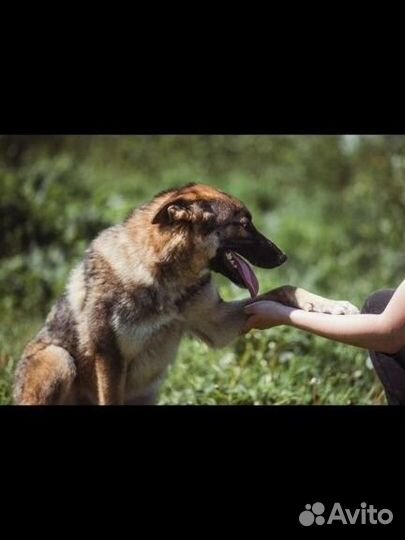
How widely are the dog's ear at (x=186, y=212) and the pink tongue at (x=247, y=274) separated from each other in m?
0.21

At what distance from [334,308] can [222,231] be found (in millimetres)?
606

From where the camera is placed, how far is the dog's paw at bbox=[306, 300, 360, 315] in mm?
4195

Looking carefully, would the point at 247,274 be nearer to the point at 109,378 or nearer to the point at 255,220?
the point at 109,378

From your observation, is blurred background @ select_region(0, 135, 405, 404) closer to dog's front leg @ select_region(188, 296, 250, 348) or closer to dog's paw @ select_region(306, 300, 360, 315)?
dog's front leg @ select_region(188, 296, 250, 348)

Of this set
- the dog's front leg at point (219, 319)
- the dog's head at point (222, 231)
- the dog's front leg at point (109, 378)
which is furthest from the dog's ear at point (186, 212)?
the dog's front leg at point (109, 378)

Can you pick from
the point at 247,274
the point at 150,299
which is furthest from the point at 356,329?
the point at 150,299

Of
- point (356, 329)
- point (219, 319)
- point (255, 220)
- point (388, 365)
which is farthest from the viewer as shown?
point (255, 220)

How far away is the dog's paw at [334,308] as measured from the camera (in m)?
4.20

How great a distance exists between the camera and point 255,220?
26.7 ft
